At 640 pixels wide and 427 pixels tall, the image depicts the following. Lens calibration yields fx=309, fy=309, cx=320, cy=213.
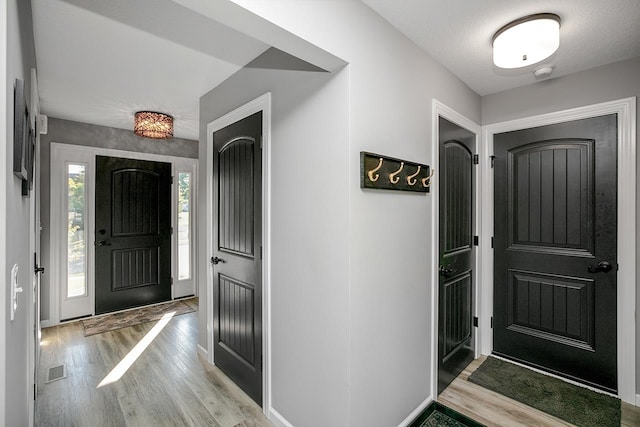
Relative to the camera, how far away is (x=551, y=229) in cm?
245

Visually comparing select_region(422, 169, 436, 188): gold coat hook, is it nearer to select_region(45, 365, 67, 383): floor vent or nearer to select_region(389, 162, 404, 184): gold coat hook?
select_region(389, 162, 404, 184): gold coat hook

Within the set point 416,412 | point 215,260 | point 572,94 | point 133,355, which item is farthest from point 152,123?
point 572,94

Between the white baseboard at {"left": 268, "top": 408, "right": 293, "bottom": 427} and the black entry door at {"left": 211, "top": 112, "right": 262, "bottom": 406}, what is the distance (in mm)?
178

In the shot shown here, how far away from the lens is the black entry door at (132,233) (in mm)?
3893

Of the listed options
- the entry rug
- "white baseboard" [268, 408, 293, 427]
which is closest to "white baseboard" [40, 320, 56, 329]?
the entry rug

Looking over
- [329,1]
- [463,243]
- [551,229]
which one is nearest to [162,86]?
[329,1]

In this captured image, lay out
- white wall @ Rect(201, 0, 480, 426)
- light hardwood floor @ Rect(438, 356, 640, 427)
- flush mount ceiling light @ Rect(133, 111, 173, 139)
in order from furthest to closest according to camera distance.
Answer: flush mount ceiling light @ Rect(133, 111, 173, 139), light hardwood floor @ Rect(438, 356, 640, 427), white wall @ Rect(201, 0, 480, 426)

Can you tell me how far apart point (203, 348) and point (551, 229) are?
124 inches

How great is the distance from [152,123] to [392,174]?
2.72 meters

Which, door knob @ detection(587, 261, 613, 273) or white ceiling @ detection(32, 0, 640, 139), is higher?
white ceiling @ detection(32, 0, 640, 139)

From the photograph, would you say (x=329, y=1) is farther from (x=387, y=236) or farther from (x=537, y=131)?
(x=537, y=131)

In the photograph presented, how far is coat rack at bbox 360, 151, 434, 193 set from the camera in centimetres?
156

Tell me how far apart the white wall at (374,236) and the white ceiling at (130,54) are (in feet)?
2.30

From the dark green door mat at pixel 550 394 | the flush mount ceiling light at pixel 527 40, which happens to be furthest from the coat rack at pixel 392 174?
the dark green door mat at pixel 550 394
